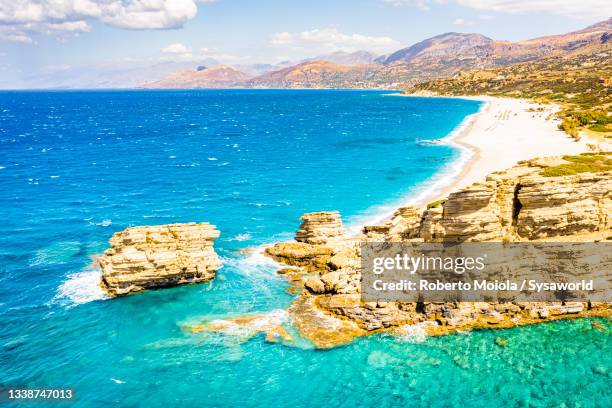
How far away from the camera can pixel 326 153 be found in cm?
11769

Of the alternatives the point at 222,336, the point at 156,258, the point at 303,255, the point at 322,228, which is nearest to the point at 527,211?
the point at 322,228

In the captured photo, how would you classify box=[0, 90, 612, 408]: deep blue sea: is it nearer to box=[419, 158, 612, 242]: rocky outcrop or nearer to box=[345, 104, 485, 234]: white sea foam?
box=[345, 104, 485, 234]: white sea foam

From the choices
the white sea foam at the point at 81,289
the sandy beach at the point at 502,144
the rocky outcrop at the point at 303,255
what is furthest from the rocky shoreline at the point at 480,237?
the sandy beach at the point at 502,144

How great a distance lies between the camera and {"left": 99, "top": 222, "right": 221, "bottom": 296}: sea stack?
3947 centimetres

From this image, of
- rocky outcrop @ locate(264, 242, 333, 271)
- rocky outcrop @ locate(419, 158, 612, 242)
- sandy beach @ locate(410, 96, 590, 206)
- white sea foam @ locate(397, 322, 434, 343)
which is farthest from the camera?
sandy beach @ locate(410, 96, 590, 206)

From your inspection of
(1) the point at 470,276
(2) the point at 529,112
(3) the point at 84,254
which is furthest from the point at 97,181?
(2) the point at 529,112

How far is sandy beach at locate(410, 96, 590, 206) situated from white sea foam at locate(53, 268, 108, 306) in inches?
1723

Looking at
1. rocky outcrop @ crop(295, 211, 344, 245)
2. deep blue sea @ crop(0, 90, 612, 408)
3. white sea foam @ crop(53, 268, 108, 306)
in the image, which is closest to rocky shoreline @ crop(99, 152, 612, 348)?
deep blue sea @ crop(0, 90, 612, 408)

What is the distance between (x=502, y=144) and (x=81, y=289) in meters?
95.5

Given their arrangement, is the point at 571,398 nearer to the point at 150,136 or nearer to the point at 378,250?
the point at 378,250

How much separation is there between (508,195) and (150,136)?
14223cm

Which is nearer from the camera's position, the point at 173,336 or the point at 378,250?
the point at 173,336

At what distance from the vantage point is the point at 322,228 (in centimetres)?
4856

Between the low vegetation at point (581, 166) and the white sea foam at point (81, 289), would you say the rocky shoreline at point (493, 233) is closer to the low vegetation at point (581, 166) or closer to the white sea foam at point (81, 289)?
the low vegetation at point (581, 166)
